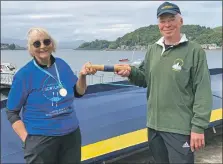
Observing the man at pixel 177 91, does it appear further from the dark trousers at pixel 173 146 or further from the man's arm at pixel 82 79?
the man's arm at pixel 82 79

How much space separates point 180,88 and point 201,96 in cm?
15

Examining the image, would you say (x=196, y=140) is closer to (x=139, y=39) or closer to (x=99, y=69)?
(x=99, y=69)

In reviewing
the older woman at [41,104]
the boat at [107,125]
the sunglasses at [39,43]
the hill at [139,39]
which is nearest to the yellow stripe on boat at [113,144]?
the boat at [107,125]

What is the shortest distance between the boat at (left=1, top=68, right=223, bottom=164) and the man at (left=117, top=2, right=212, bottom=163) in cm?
135

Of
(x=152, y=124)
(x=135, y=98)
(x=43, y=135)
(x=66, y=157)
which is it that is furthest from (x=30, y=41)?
(x=135, y=98)

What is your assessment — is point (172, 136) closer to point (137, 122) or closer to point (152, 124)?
point (152, 124)

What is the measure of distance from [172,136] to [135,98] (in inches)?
97.8

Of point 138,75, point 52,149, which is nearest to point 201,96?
point 138,75

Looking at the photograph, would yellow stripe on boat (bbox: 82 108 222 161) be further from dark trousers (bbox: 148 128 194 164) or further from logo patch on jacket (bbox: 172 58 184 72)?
logo patch on jacket (bbox: 172 58 184 72)

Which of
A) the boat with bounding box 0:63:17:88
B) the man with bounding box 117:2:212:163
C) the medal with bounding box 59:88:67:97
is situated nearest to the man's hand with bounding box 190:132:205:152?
the man with bounding box 117:2:212:163

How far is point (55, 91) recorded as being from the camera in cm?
256

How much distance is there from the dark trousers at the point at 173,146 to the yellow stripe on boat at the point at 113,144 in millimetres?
1210

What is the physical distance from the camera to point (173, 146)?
2643mm

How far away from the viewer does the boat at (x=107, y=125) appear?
3.59m
